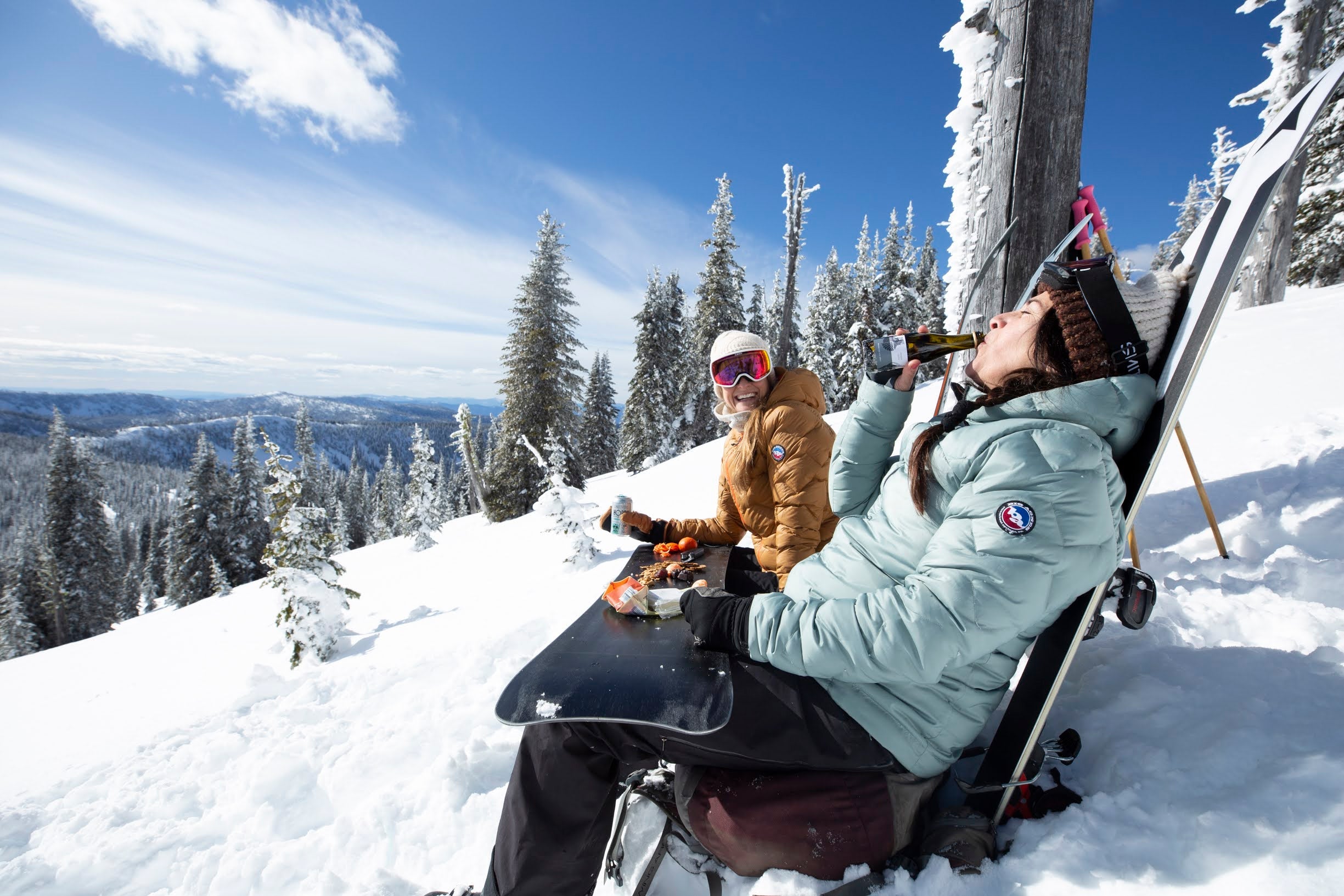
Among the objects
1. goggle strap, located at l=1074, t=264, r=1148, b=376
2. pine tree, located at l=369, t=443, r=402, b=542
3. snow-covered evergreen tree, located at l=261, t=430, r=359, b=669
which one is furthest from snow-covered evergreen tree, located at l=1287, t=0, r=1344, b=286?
pine tree, located at l=369, t=443, r=402, b=542

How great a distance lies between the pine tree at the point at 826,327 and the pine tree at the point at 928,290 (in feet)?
15.1

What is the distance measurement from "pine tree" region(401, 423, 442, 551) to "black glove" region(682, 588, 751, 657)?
2346 centimetres

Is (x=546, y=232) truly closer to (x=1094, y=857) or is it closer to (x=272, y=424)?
(x=1094, y=857)

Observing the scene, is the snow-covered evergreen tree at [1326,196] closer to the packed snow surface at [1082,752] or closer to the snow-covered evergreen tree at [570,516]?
the packed snow surface at [1082,752]

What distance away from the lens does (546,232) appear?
22.4m

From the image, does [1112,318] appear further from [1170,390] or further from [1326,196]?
[1326,196]

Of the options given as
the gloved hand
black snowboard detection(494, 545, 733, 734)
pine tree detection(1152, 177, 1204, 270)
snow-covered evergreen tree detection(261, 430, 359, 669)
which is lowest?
snow-covered evergreen tree detection(261, 430, 359, 669)

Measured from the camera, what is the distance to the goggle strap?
177 centimetres

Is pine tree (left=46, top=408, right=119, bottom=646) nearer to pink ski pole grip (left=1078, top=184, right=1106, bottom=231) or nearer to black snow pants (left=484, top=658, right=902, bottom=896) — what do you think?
black snow pants (left=484, top=658, right=902, bottom=896)

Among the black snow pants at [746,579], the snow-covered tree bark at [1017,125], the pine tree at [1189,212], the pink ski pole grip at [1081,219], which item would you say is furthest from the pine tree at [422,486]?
the pine tree at [1189,212]

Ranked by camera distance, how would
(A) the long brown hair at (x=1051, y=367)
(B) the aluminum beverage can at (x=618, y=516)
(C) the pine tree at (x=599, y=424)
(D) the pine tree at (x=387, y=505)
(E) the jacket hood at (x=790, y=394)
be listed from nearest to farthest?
(A) the long brown hair at (x=1051, y=367), (B) the aluminum beverage can at (x=618, y=516), (E) the jacket hood at (x=790, y=394), (C) the pine tree at (x=599, y=424), (D) the pine tree at (x=387, y=505)

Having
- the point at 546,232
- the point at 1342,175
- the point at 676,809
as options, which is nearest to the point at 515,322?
the point at 546,232

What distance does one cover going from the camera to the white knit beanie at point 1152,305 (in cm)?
186

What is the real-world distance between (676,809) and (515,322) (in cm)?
2253
